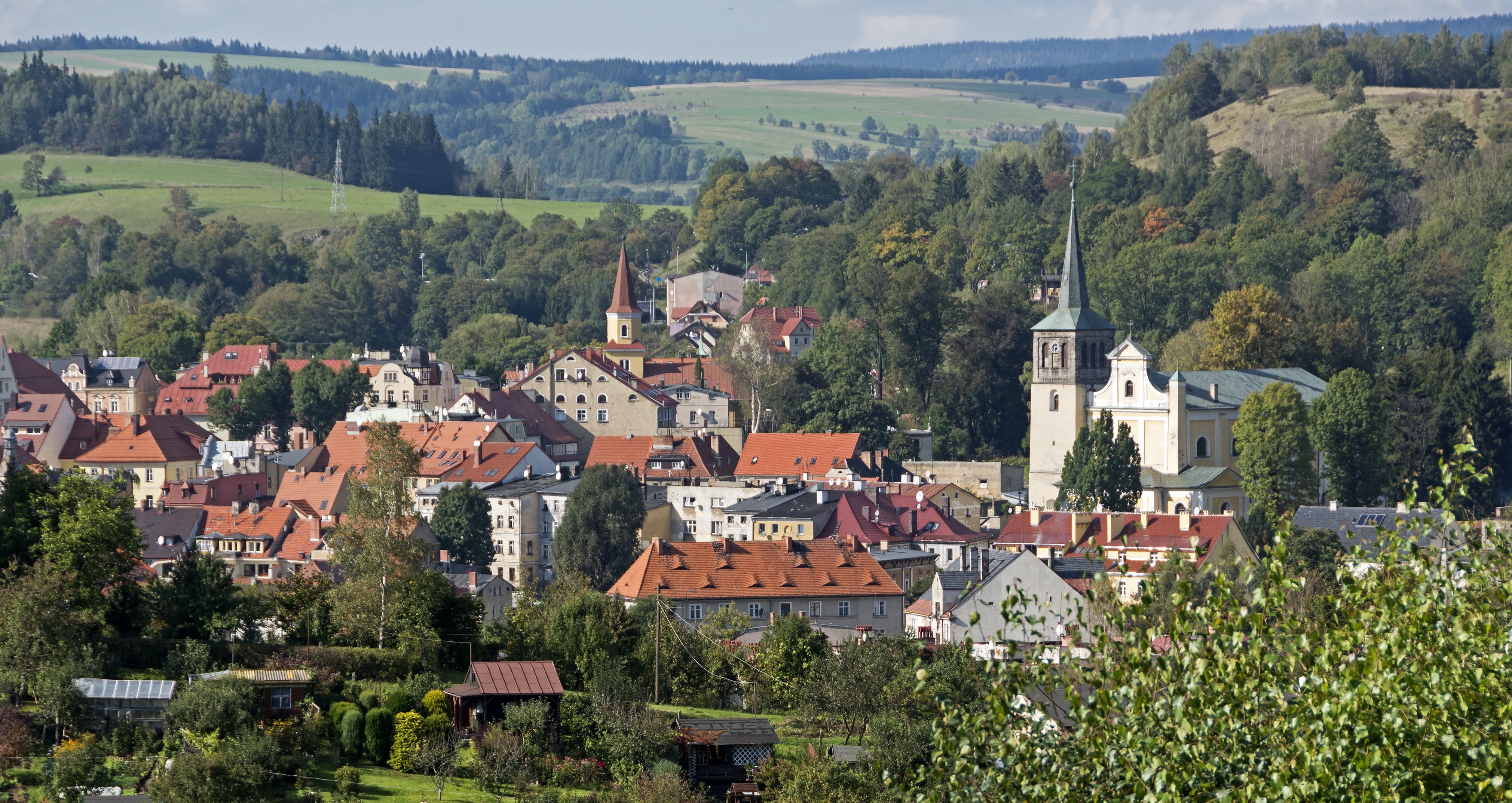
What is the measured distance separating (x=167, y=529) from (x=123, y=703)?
40.0 m

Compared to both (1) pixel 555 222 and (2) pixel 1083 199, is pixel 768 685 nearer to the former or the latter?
(2) pixel 1083 199

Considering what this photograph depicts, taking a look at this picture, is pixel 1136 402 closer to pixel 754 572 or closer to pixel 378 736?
pixel 754 572

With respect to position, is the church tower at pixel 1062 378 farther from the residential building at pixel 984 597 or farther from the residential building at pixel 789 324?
the residential building at pixel 789 324

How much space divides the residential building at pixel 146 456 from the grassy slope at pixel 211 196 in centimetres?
7009

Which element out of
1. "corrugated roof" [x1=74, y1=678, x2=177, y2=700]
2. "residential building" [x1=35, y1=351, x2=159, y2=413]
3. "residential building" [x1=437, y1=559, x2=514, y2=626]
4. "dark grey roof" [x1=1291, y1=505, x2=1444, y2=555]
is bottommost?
"residential building" [x1=437, y1=559, x2=514, y2=626]

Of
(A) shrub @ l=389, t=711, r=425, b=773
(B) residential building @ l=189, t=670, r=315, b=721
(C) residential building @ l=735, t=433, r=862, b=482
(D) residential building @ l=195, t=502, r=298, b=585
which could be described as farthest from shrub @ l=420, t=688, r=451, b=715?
(C) residential building @ l=735, t=433, r=862, b=482

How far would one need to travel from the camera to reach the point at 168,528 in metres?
73.8

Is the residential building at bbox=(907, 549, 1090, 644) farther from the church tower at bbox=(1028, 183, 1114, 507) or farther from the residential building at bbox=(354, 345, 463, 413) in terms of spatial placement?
the residential building at bbox=(354, 345, 463, 413)

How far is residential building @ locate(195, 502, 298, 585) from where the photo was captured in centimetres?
7125

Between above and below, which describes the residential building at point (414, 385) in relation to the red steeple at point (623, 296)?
below

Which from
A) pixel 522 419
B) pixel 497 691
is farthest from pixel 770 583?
pixel 522 419

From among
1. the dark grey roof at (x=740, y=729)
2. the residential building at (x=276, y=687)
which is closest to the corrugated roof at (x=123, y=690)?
the residential building at (x=276, y=687)

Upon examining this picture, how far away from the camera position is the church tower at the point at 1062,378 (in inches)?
3184

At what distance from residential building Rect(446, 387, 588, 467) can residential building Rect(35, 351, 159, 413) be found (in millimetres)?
20306
